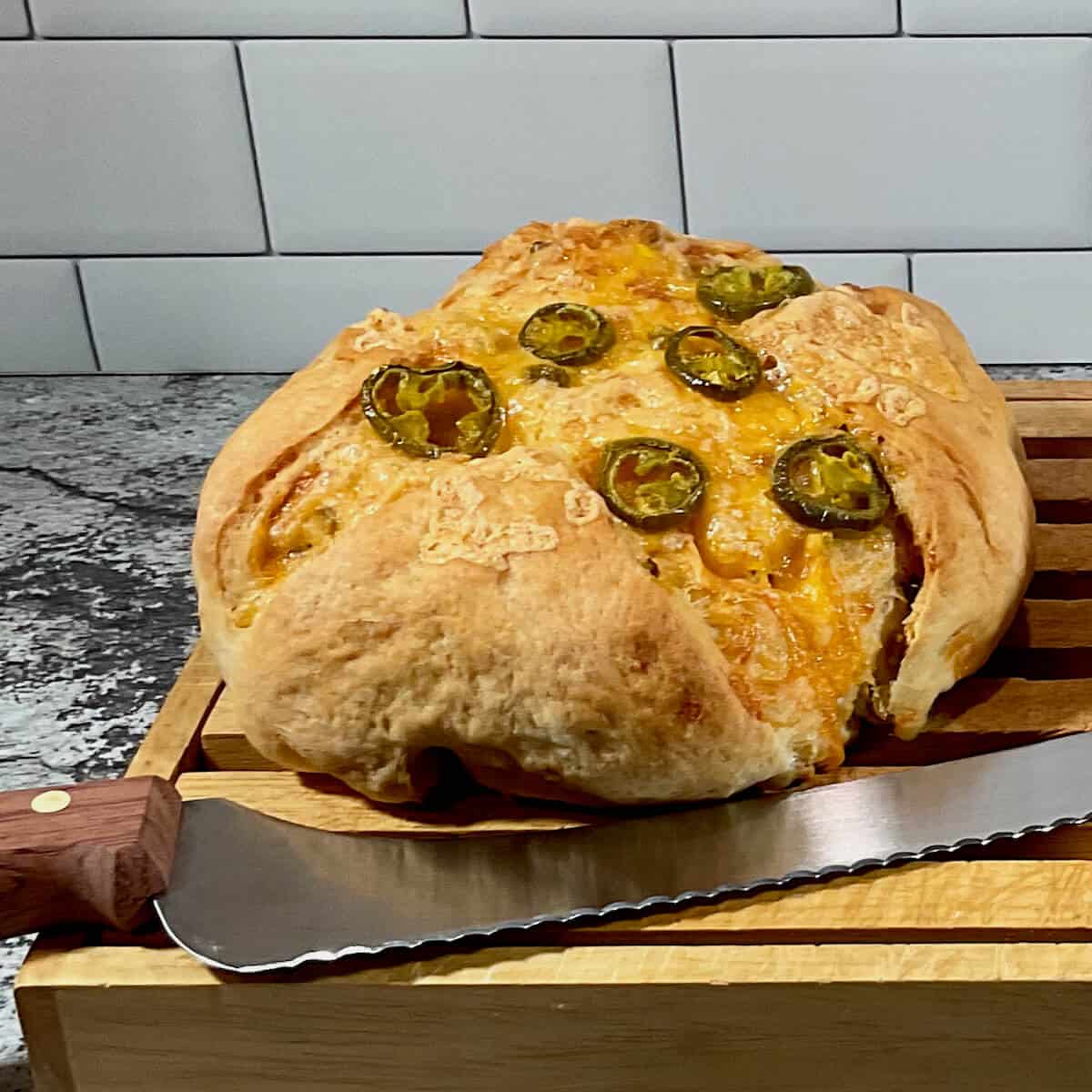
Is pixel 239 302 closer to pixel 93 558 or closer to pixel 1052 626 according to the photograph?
pixel 93 558

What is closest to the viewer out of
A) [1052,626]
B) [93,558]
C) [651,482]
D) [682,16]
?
[651,482]

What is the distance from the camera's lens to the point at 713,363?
0.76 m

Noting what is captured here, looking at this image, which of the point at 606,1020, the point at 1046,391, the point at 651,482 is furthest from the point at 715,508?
the point at 1046,391

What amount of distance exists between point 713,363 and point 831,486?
103 millimetres

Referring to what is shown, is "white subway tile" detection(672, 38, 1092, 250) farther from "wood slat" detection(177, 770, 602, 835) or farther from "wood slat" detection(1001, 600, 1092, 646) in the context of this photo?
"wood slat" detection(177, 770, 602, 835)

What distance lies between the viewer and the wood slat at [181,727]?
0.73 m

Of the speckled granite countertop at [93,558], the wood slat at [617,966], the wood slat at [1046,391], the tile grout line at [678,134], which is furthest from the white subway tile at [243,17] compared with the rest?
the wood slat at [617,966]

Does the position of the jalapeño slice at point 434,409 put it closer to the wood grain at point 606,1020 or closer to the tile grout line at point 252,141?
the wood grain at point 606,1020

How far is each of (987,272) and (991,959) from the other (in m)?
0.93

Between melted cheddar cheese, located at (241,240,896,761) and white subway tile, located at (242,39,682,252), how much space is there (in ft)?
1.97

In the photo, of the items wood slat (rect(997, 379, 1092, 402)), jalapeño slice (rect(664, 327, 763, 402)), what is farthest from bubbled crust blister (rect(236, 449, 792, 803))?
wood slat (rect(997, 379, 1092, 402))

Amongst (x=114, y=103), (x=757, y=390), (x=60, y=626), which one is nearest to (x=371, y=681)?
(x=757, y=390)

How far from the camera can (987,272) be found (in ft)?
4.52

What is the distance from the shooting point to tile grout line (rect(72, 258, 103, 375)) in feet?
4.91
